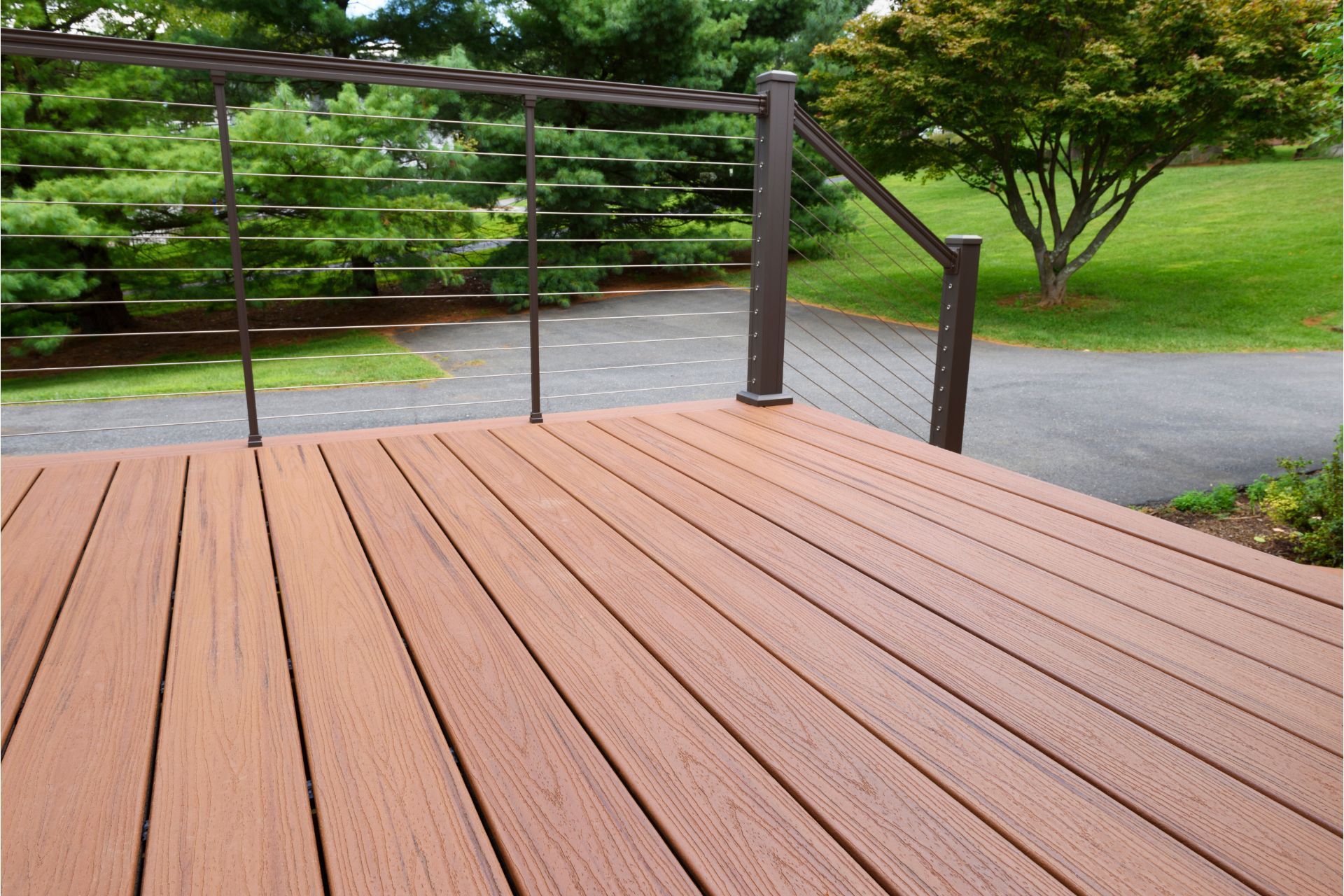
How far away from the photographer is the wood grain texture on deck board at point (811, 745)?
841 millimetres

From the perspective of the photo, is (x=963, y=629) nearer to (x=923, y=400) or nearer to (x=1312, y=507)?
(x=1312, y=507)

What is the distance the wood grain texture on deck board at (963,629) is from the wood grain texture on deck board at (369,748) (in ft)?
2.18

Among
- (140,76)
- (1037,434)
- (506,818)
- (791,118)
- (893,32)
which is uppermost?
(893,32)

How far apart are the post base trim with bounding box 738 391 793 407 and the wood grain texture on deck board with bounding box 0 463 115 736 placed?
187 centimetres

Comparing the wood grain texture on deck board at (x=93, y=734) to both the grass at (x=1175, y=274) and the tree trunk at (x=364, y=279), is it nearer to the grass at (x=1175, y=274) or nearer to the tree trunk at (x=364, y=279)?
the grass at (x=1175, y=274)

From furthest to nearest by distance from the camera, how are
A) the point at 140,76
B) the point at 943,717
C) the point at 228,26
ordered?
1. the point at 228,26
2. the point at 140,76
3. the point at 943,717

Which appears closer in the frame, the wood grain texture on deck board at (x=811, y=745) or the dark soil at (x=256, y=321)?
the wood grain texture on deck board at (x=811, y=745)

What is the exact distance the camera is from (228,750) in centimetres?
101

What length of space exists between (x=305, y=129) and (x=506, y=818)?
7673mm

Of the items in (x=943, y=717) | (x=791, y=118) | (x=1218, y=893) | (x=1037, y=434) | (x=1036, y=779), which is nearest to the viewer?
(x=1218, y=893)

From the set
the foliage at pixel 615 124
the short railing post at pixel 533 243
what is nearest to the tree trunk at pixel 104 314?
the foliage at pixel 615 124

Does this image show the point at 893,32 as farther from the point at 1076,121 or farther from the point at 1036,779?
the point at 1036,779

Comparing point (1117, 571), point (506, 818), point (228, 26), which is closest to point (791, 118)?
point (1117, 571)

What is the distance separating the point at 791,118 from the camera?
277cm
